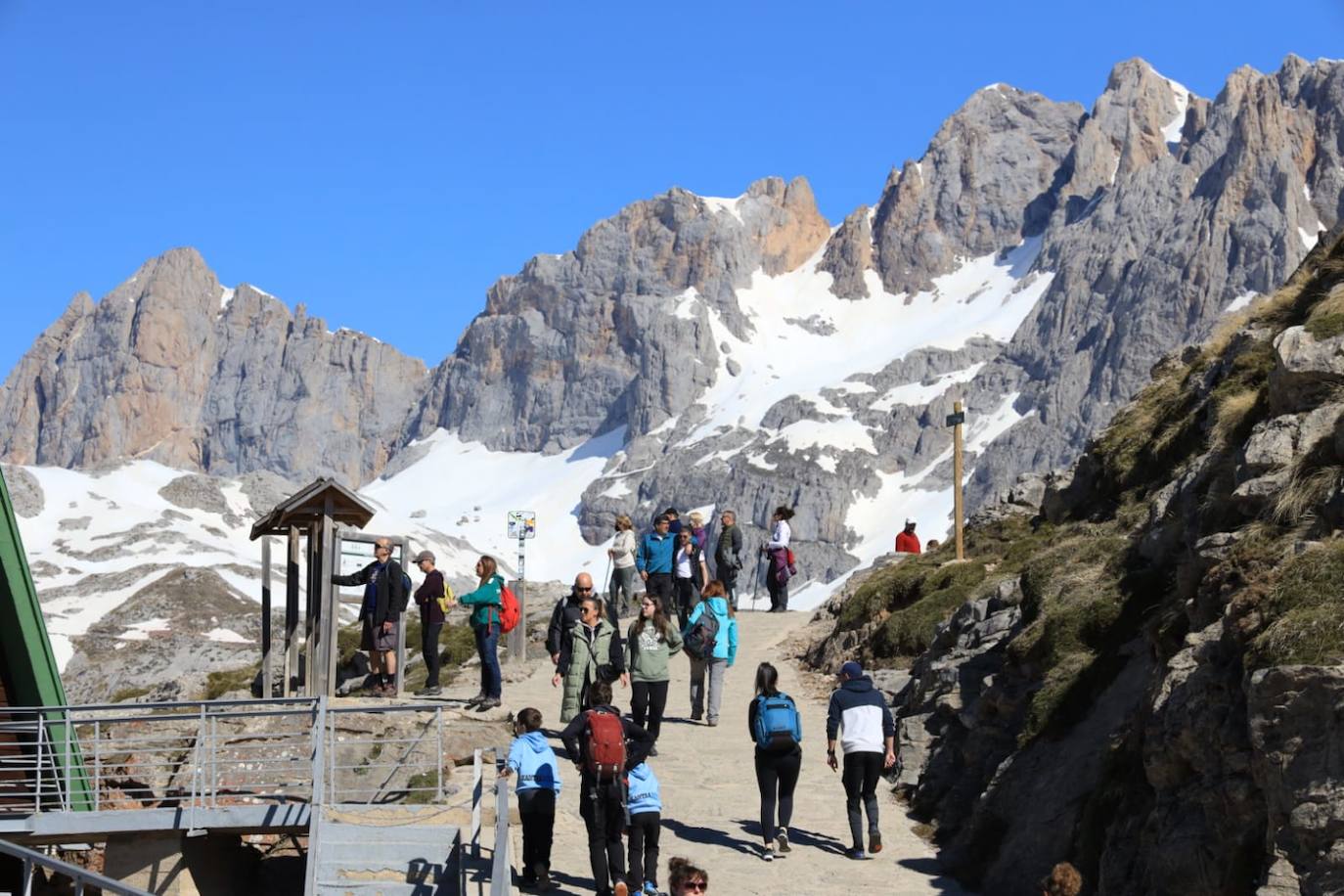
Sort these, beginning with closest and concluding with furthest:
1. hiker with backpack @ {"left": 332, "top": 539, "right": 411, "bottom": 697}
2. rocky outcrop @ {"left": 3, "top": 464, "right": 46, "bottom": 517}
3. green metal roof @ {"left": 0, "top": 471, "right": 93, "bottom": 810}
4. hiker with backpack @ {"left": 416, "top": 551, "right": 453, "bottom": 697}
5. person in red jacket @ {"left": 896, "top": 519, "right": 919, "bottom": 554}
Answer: green metal roof @ {"left": 0, "top": 471, "right": 93, "bottom": 810} → hiker with backpack @ {"left": 332, "top": 539, "right": 411, "bottom": 697} → hiker with backpack @ {"left": 416, "top": 551, "right": 453, "bottom": 697} → person in red jacket @ {"left": 896, "top": 519, "right": 919, "bottom": 554} → rocky outcrop @ {"left": 3, "top": 464, "right": 46, "bottom": 517}

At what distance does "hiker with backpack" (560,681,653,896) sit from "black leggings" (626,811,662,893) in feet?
0.36

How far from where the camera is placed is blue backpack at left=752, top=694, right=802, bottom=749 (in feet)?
46.9

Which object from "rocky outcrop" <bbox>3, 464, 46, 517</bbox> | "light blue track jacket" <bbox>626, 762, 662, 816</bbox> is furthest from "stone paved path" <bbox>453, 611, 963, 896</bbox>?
"rocky outcrop" <bbox>3, 464, 46, 517</bbox>

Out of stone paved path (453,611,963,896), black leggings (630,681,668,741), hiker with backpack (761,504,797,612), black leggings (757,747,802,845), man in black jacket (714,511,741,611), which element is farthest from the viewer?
hiker with backpack (761,504,797,612)

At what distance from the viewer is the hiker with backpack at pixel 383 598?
19547 mm

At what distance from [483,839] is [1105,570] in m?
7.38

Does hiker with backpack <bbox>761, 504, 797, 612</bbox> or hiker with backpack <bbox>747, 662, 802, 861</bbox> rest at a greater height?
hiker with backpack <bbox>761, 504, 797, 612</bbox>

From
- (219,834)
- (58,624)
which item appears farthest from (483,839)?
(58,624)

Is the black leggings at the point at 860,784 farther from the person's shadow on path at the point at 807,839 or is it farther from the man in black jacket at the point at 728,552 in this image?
the man in black jacket at the point at 728,552

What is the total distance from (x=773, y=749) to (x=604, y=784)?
82.3 inches

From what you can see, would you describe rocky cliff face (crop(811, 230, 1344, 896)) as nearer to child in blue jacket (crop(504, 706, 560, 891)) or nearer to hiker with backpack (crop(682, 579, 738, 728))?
hiker with backpack (crop(682, 579, 738, 728))

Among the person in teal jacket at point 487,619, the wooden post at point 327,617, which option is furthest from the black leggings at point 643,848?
the wooden post at point 327,617

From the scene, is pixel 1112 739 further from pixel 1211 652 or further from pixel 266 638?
pixel 266 638

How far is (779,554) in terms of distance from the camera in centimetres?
2920
